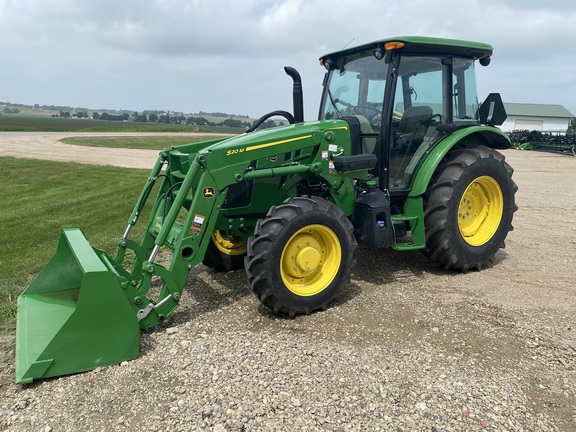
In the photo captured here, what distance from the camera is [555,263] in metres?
5.89

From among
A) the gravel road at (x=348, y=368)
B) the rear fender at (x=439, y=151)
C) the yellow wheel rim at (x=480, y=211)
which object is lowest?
the gravel road at (x=348, y=368)

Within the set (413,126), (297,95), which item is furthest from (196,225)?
(413,126)

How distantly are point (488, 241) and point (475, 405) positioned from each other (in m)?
2.97

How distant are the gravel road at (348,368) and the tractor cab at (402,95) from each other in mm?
1451

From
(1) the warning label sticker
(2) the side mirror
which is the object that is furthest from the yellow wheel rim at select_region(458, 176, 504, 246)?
(1) the warning label sticker

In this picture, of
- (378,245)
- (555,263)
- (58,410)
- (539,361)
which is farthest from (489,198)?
(58,410)

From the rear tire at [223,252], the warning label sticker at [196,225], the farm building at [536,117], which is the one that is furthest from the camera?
the farm building at [536,117]

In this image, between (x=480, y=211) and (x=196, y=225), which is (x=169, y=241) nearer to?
(x=196, y=225)

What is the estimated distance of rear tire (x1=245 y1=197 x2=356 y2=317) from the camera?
4.04 m

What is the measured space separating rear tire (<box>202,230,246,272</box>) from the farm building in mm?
52521

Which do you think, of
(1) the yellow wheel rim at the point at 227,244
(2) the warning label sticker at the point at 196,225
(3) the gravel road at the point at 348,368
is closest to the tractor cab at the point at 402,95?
(3) the gravel road at the point at 348,368

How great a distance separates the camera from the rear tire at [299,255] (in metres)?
4.04

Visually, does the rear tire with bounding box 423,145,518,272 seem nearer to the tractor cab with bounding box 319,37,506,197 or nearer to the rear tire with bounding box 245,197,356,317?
the tractor cab with bounding box 319,37,506,197

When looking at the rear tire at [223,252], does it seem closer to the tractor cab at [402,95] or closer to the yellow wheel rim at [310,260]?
the yellow wheel rim at [310,260]
